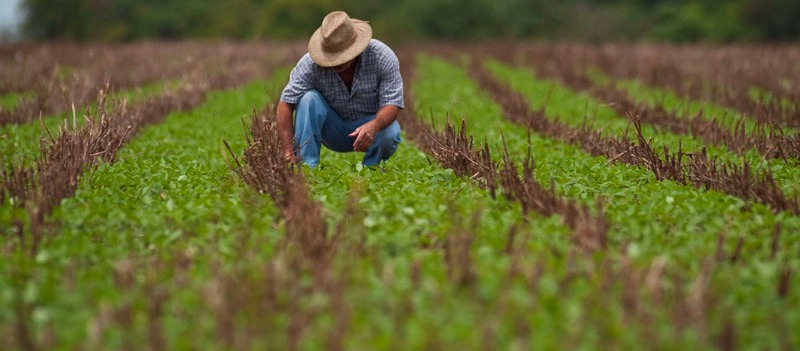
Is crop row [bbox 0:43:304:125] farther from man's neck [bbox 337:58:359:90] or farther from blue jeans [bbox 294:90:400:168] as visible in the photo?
man's neck [bbox 337:58:359:90]

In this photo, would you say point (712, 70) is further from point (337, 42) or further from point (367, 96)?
point (337, 42)

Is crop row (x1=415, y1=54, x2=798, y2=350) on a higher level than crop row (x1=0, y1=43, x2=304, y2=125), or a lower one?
higher

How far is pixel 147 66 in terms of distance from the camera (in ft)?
59.2

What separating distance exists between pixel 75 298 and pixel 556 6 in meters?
58.8

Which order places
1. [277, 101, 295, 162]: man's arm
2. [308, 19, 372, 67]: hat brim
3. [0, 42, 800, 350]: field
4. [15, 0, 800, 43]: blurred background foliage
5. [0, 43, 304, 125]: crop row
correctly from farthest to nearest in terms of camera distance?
[15, 0, 800, 43]: blurred background foliage, [0, 43, 304, 125]: crop row, [277, 101, 295, 162]: man's arm, [308, 19, 372, 67]: hat brim, [0, 42, 800, 350]: field

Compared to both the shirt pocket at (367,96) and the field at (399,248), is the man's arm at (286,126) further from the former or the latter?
the shirt pocket at (367,96)

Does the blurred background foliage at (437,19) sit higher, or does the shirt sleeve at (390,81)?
the shirt sleeve at (390,81)

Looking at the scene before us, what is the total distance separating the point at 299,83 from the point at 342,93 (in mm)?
331

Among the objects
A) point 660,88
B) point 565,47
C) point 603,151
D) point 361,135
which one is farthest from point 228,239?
point 565,47

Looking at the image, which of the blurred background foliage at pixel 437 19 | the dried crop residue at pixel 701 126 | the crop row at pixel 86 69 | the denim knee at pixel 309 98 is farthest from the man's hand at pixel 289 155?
the blurred background foliage at pixel 437 19

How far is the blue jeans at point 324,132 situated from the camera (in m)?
5.79

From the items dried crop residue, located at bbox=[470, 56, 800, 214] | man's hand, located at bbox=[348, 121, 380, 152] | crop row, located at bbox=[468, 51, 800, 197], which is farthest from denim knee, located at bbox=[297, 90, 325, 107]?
crop row, located at bbox=[468, 51, 800, 197]

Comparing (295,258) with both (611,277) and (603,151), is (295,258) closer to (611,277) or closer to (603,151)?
(611,277)

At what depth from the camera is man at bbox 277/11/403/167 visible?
18.0 feet
